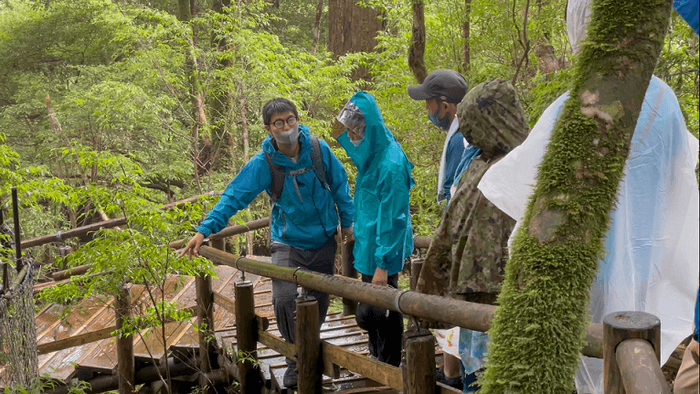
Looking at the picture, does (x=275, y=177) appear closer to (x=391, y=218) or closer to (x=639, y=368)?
(x=391, y=218)

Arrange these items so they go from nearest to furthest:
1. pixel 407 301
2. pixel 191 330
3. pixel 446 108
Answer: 1. pixel 407 301
2. pixel 446 108
3. pixel 191 330

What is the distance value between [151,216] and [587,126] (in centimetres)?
372

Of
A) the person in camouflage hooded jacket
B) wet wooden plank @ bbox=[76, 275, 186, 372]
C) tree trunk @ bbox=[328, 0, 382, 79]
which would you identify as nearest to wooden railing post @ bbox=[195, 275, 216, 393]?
wet wooden plank @ bbox=[76, 275, 186, 372]

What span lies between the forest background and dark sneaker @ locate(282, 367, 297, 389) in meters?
1.17

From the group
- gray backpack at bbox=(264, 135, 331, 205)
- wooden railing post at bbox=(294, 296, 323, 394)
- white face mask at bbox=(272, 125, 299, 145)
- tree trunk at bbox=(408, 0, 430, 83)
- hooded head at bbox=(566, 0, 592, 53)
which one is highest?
tree trunk at bbox=(408, 0, 430, 83)

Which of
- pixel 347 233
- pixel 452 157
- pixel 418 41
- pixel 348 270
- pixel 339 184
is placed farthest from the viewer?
pixel 348 270

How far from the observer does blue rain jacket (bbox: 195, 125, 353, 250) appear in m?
4.16

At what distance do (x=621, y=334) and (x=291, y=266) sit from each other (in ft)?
9.53

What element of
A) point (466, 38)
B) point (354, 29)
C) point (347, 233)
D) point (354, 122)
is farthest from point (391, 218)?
point (354, 29)

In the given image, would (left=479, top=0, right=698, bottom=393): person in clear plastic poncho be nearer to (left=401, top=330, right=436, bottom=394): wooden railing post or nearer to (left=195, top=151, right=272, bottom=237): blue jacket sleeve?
(left=401, top=330, right=436, bottom=394): wooden railing post

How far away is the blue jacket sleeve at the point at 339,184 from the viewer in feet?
14.1

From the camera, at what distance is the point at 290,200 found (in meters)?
4.17

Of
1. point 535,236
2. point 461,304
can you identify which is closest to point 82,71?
point 461,304

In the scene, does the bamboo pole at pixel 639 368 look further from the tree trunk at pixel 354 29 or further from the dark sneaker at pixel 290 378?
the tree trunk at pixel 354 29
